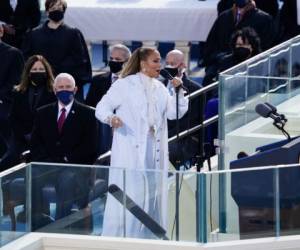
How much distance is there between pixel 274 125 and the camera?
17.6 m

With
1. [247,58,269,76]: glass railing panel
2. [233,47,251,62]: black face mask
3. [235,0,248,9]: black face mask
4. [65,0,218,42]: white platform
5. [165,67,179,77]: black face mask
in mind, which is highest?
[65,0,218,42]: white platform

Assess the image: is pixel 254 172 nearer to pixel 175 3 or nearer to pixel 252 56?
pixel 252 56

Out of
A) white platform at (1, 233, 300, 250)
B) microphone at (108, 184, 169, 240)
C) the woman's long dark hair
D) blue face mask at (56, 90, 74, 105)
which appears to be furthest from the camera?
the woman's long dark hair

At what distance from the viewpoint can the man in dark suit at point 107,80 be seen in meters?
19.2

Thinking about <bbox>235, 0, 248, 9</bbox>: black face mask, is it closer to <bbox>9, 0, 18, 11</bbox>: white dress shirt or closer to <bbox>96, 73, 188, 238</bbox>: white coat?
<bbox>9, 0, 18, 11</bbox>: white dress shirt

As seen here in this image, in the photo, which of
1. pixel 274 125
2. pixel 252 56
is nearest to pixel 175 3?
pixel 252 56

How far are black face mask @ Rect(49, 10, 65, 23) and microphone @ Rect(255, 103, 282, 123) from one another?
424 cm

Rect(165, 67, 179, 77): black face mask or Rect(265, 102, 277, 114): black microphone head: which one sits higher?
Rect(165, 67, 179, 77): black face mask

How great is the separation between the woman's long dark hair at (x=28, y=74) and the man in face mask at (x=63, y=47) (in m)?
1.52

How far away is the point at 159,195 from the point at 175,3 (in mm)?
7764

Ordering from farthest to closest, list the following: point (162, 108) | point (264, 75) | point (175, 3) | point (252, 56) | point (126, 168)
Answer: point (175, 3), point (252, 56), point (264, 75), point (162, 108), point (126, 168)

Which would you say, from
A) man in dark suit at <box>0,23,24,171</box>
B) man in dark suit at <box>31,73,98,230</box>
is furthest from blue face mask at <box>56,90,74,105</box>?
man in dark suit at <box>0,23,24,171</box>

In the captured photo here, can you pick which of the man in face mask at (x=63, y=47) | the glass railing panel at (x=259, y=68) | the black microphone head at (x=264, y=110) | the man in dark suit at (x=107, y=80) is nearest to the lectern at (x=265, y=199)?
the black microphone head at (x=264, y=110)

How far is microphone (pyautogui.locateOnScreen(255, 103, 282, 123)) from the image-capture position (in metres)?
16.8
